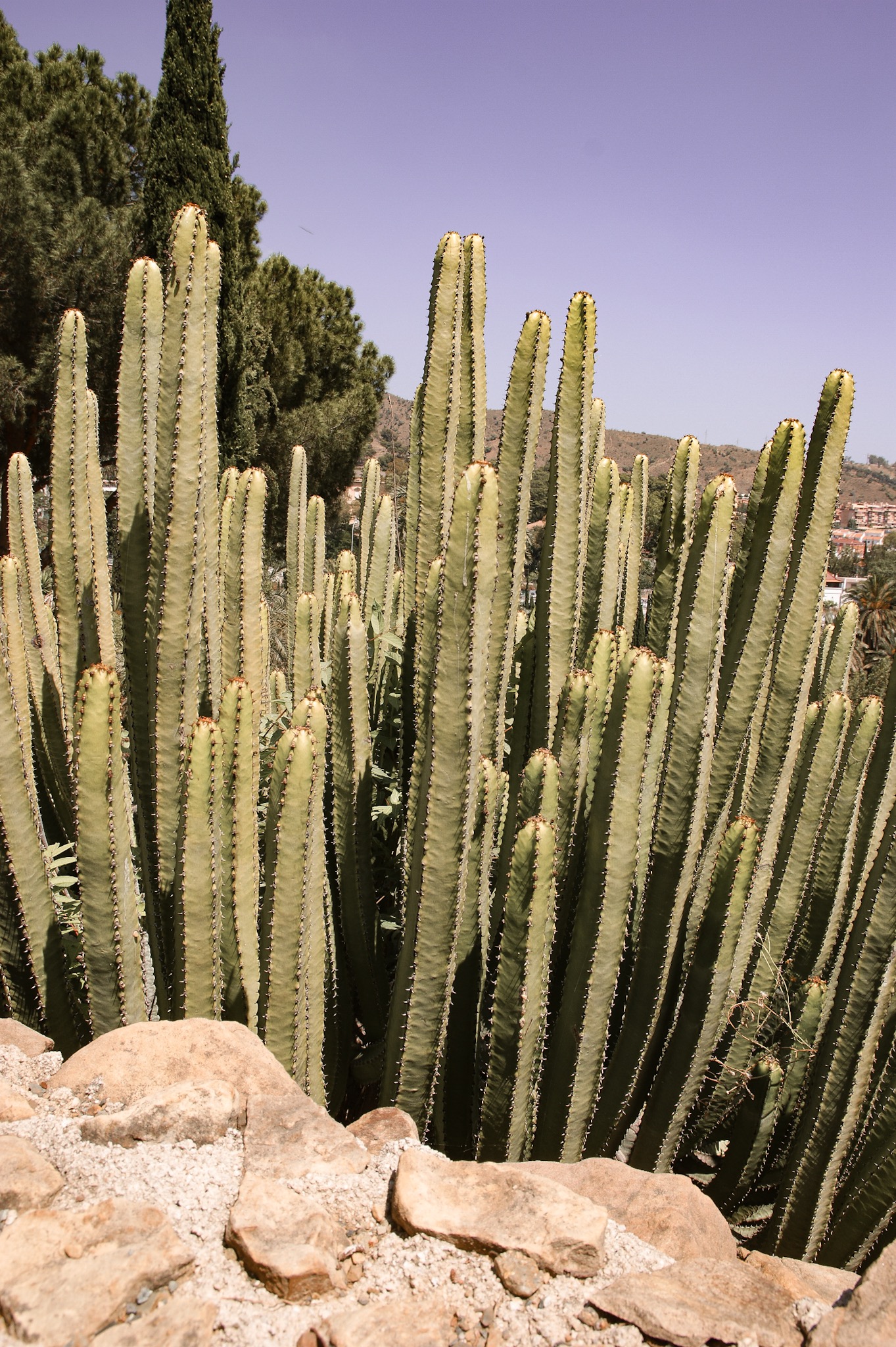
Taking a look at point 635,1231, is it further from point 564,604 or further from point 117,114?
point 117,114

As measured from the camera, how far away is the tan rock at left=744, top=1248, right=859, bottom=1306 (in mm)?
1617

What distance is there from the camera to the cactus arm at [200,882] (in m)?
2.22

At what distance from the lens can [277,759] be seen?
2.18m

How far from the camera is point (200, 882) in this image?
2252mm

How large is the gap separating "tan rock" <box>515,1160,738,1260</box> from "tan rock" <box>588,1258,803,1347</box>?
18 cm

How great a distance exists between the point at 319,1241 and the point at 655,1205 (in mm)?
745

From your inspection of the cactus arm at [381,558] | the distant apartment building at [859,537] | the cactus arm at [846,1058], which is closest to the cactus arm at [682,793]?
the cactus arm at [846,1058]

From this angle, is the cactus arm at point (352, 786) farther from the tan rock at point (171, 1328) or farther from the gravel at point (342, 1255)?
the tan rock at point (171, 1328)

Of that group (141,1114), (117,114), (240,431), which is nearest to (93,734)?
(141,1114)

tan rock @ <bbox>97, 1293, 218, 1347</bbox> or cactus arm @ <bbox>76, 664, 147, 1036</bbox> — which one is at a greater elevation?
cactus arm @ <bbox>76, 664, 147, 1036</bbox>

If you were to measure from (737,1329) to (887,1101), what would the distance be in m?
1.19

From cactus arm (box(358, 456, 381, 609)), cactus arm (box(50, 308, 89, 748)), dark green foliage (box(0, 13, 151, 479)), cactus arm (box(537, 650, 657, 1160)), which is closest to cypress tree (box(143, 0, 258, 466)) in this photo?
dark green foliage (box(0, 13, 151, 479))

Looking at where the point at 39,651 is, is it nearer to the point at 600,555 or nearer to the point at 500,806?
the point at 500,806

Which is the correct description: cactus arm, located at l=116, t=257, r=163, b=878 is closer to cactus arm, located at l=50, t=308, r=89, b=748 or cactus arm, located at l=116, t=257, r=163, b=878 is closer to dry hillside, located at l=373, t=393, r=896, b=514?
cactus arm, located at l=50, t=308, r=89, b=748
